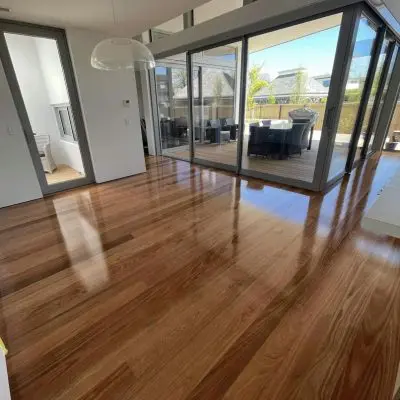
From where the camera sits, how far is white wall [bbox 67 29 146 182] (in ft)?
12.0

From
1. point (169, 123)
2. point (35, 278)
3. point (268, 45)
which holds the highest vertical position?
point (268, 45)

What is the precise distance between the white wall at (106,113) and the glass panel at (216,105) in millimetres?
1548

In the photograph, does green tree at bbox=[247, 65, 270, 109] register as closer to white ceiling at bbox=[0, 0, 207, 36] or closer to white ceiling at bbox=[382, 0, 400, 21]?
white ceiling at bbox=[0, 0, 207, 36]

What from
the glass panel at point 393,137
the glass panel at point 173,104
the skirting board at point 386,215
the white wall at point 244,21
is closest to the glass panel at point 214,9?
the white wall at point 244,21

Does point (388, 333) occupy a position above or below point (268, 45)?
below

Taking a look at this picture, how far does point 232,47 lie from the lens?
4.65 m

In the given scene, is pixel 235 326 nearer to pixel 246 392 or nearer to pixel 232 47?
pixel 246 392

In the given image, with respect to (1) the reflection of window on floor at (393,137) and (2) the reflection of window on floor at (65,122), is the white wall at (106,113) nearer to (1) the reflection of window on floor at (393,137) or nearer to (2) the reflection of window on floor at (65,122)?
(2) the reflection of window on floor at (65,122)

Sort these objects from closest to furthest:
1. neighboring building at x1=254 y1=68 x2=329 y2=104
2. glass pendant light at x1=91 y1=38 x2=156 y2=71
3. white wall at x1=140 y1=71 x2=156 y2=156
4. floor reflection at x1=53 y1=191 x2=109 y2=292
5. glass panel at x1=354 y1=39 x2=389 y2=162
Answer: floor reflection at x1=53 y1=191 x2=109 y2=292
glass pendant light at x1=91 y1=38 x2=156 y2=71
neighboring building at x1=254 y1=68 x2=329 y2=104
glass panel at x1=354 y1=39 x2=389 y2=162
white wall at x1=140 y1=71 x2=156 y2=156

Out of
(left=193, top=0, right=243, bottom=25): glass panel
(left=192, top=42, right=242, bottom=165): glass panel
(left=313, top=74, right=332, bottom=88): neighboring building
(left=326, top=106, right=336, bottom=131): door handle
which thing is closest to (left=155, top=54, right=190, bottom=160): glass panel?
(left=192, top=42, right=242, bottom=165): glass panel

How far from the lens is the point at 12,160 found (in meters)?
3.40

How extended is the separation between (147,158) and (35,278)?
464 cm

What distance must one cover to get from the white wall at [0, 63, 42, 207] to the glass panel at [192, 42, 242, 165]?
3.34 metres

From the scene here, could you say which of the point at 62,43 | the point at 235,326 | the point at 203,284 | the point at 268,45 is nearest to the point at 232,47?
the point at 268,45
